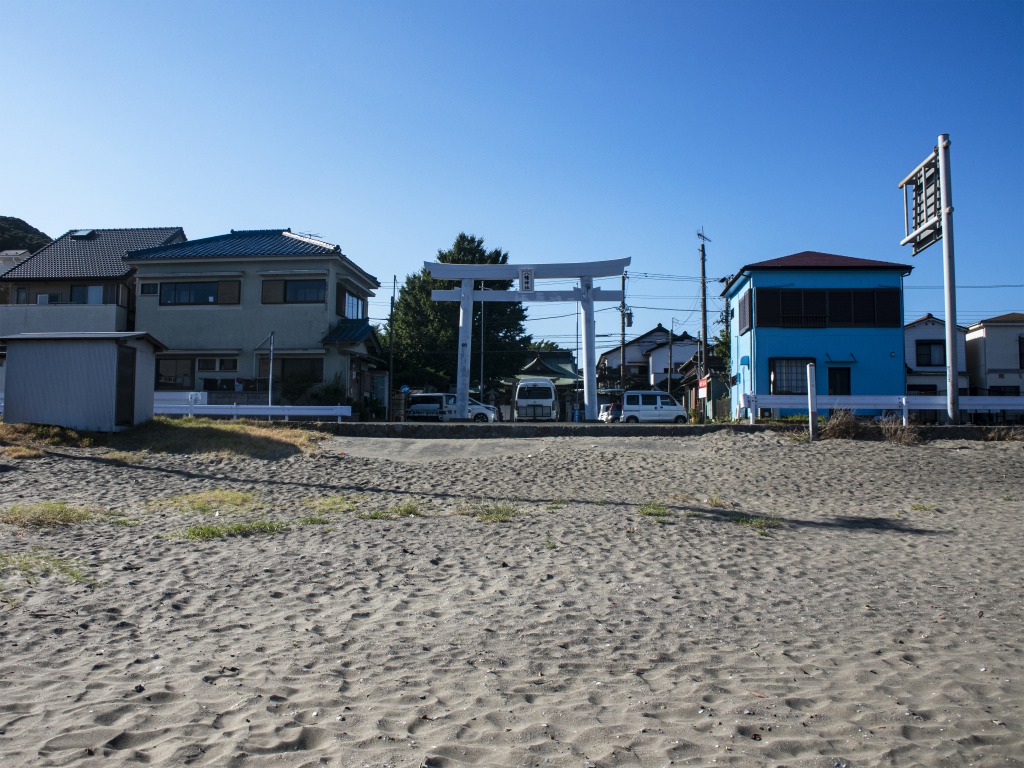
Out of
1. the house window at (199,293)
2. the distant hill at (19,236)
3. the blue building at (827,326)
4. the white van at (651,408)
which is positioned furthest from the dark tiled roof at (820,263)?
the distant hill at (19,236)

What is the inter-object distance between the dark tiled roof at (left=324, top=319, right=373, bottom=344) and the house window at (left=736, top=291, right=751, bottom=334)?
601 inches

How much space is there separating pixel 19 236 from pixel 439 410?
53.2 metres

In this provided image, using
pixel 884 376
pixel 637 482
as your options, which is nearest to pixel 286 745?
pixel 637 482

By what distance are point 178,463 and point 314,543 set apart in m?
7.17

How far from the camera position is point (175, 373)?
107 feet

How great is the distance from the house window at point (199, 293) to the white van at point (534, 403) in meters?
12.6

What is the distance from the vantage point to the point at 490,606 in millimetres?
5590

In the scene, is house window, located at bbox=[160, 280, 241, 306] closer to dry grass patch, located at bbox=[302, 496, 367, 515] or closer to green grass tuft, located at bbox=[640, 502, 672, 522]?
dry grass patch, located at bbox=[302, 496, 367, 515]

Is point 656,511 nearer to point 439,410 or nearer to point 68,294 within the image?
point 439,410

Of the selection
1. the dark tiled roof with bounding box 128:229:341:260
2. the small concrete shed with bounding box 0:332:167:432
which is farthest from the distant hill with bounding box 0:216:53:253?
the small concrete shed with bounding box 0:332:167:432

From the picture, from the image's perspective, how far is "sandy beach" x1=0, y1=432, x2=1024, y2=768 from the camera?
3.33m

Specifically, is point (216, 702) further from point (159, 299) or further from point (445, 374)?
point (445, 374)

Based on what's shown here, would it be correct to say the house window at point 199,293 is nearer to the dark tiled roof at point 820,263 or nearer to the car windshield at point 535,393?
the car windshield at point 535,393

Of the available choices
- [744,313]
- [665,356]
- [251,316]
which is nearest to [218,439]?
[251,316]
